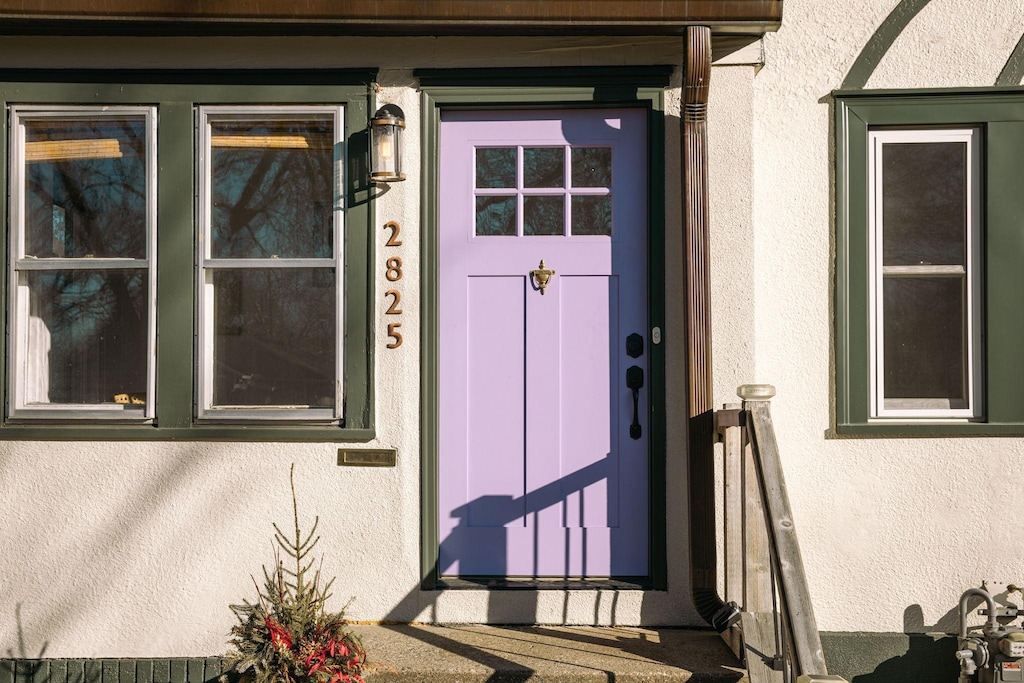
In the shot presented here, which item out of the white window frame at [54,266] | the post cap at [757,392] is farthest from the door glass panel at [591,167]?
the white window frame at [54,266]

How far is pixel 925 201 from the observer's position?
473 centimetres

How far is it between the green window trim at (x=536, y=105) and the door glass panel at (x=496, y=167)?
0.22 m

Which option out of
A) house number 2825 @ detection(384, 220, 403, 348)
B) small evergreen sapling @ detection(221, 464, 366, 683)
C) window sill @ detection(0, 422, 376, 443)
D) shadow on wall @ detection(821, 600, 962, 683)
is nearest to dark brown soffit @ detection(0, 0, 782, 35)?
house number 2825 @ detection(384, 220, 403, 348)

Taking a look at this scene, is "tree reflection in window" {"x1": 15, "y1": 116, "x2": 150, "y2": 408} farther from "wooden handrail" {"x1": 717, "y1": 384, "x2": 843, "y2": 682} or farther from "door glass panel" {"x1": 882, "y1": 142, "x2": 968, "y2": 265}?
"door glass panel" {"x1": 882, "y1": 142, "x2": 968, "y2": 265}

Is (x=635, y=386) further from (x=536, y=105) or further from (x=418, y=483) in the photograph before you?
(x=536, y=105)

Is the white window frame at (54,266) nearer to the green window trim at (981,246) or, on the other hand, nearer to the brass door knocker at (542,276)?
the brass door knocker at (542,276)

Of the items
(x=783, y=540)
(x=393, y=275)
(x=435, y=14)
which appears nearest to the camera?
(x=783, y=540)

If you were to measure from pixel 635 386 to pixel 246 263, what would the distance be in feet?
6.59

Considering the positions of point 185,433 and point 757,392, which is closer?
point 757,392

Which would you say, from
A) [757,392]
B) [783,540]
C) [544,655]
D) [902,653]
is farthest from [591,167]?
[902,653]

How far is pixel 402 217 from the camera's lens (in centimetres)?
460

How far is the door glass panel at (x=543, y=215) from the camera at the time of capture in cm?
467

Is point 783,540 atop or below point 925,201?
below

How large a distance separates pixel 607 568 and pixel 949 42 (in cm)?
308
